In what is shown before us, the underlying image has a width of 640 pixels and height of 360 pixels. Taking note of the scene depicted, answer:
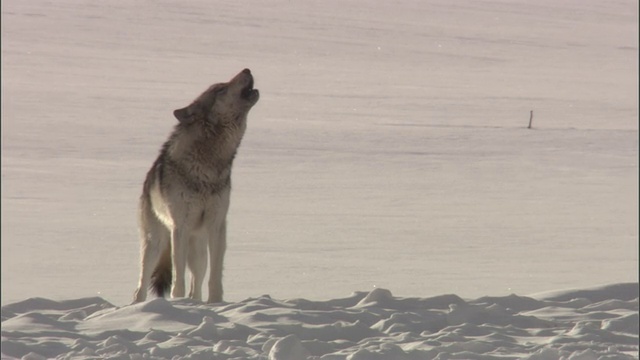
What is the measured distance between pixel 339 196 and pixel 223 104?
8837 millimetres

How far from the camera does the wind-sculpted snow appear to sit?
5.82 m

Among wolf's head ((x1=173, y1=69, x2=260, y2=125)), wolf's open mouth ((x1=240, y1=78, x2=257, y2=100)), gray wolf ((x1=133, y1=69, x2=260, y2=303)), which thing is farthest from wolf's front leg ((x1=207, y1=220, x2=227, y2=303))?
wolf's open mouth ((x1=240, y1=78, x2=257, y2=100))

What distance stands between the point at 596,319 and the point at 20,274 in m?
5.49

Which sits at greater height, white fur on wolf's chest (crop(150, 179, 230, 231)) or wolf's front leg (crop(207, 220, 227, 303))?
white fur on wolf's chest (crop(150, 179, 230, 231))

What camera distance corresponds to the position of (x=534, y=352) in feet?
19.3

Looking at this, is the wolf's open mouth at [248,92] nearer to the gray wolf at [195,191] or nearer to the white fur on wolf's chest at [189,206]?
the gray wolf at [195,191]

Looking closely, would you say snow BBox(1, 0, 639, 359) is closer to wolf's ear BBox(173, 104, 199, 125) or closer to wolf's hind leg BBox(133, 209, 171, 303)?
wolf's hind leg BBox(133, 209, 171, 303)

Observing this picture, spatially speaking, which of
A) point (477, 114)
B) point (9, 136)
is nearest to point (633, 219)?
point (9, 136)

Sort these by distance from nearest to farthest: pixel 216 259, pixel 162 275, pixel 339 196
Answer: pixel 216 259, pixel 162 275, pixel 339 196

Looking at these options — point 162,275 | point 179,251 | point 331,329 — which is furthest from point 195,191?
point 331,329

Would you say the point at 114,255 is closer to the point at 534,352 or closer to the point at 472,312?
the point at 472,312

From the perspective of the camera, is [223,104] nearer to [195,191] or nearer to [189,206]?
Answer: [195,191]

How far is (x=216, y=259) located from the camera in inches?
311

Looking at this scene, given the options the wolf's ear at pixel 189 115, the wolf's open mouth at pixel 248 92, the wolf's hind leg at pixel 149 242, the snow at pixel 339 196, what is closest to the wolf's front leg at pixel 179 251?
the wolf's hind leg at pixel 149 242
